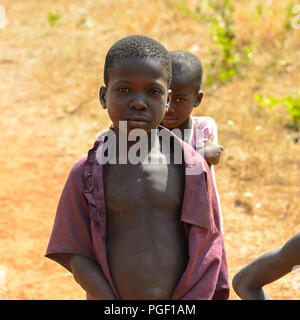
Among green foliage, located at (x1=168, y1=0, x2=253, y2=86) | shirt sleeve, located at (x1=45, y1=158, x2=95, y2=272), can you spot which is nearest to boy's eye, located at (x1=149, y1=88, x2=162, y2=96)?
shirt sleeve, located at (x1=45, y1=158, x2=95, y2=272)

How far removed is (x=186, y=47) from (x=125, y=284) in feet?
22.1

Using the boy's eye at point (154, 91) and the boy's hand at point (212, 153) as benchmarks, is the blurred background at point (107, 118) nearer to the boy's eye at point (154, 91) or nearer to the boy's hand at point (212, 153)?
the boy's hand at point (212, 153)

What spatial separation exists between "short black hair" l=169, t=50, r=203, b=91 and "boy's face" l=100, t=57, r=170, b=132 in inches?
41.7

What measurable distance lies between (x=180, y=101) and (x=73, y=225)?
1201 mm

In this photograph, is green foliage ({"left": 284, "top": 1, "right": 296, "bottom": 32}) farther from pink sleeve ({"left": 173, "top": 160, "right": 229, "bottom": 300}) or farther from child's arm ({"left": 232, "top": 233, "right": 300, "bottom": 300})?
child's arm ({"left": 232, "top": 233, "right": 300, "bottom": 300})

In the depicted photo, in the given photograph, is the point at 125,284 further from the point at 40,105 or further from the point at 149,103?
the point at 40,105

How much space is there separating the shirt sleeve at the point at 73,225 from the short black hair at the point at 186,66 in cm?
120

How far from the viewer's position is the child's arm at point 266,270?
206 centimetres

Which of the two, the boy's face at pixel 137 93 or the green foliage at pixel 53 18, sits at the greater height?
the boy's face at pixel 137 93

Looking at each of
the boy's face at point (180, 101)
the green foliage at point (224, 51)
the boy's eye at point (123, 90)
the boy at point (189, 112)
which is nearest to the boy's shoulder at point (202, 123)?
the boy at point (189, 112)

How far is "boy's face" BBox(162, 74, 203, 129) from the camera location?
3.16 meters

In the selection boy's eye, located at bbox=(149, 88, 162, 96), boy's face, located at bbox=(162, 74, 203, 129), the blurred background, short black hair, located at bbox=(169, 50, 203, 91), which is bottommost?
the blurred background

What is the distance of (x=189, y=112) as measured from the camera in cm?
321

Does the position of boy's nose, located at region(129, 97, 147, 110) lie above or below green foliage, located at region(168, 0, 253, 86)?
above
